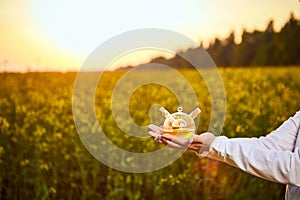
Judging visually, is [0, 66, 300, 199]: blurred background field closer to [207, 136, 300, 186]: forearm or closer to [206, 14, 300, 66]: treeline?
[206, 14, 300, 66]: treeline

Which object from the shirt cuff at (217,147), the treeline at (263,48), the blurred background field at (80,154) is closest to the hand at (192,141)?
the shirt cuff at (217,147)

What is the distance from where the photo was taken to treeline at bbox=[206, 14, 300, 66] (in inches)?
117

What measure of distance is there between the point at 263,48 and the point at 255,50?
0.04 m

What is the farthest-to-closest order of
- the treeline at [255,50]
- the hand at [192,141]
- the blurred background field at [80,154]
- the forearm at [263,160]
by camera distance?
the treeline at [255,50], the blurred background field at [80,154], the hand at [192,141], the forearm at [263,160]

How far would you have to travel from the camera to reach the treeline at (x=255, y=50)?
9.58 ft

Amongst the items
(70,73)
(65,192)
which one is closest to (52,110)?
(70,73)

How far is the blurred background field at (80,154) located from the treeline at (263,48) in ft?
0.57

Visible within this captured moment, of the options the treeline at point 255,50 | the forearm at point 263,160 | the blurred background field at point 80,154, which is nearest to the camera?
the forearm at point 263,160

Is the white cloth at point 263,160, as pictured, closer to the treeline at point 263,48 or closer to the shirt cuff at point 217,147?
the shirt cuff at point 217,147

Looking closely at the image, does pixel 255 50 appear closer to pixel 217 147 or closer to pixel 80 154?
pixel 80 154

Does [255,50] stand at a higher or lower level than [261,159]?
higher

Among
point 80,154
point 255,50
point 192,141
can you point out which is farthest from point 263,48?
point 192,141

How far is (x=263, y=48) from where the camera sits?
3084 millimetres

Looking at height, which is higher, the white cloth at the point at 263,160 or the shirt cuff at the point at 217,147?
the shirt cuff at the point at 217,147
